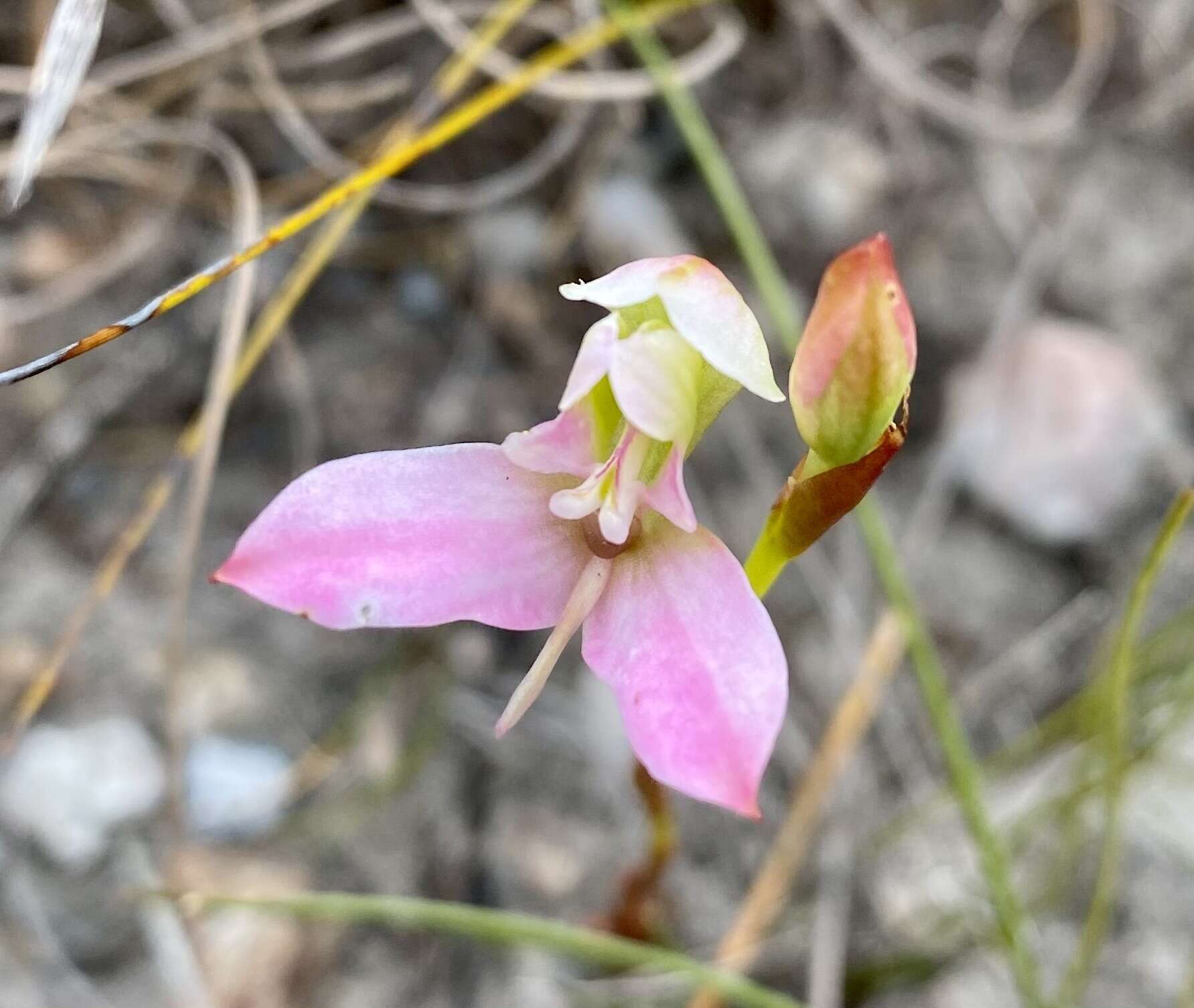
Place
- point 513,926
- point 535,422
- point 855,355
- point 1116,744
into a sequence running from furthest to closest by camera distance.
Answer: point 535,422
point 1116,744
point 513,926
point 855,355

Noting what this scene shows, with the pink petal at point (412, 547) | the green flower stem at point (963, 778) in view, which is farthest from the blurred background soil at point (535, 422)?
the pink petal at point (412, 547)

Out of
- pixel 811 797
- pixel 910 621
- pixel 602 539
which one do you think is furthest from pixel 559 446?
pixel 811 797

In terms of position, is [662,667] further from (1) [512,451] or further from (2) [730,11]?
(2) [730,11]

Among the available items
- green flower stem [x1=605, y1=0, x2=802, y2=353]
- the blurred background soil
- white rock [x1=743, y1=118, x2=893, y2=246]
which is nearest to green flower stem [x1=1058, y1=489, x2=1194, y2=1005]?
the blurred background soil

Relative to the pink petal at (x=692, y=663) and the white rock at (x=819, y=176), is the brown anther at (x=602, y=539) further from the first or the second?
the white rock at (x=819, y=176)

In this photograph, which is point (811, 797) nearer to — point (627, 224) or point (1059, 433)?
point (1059, 433)
